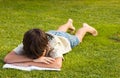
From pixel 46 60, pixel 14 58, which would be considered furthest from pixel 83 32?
pixel 14 58

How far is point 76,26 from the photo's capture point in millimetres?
6648

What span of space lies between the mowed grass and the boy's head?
0.85ft

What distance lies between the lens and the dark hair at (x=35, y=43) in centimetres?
421

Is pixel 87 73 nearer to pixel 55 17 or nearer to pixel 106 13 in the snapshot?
pixel 55 17

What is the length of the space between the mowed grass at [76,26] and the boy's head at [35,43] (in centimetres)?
26

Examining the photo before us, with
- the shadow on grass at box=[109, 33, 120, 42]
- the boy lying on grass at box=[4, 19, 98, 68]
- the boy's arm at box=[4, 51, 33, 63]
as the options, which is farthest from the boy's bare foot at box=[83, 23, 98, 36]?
the boy's arm at box=[4, 51, 33, 63]

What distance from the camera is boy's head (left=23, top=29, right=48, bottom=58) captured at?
13.8 ft

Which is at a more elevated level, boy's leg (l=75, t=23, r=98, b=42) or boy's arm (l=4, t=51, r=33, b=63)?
boy's leg (l=75, t=23, r=98, b=42)

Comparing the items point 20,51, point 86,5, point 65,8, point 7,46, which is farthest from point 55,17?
point 20,51

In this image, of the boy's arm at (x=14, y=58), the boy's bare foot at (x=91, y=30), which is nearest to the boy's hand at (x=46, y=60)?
the boy's arm at (x=14, y=58)

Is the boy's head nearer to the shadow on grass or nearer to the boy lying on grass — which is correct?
the boy lying on grass

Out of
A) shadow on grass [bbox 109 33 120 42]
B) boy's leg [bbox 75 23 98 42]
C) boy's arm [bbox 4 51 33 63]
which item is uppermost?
boy's leg [bbox 75 23 98 42]

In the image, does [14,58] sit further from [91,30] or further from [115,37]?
[115,37]

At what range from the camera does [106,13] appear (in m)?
7.97
